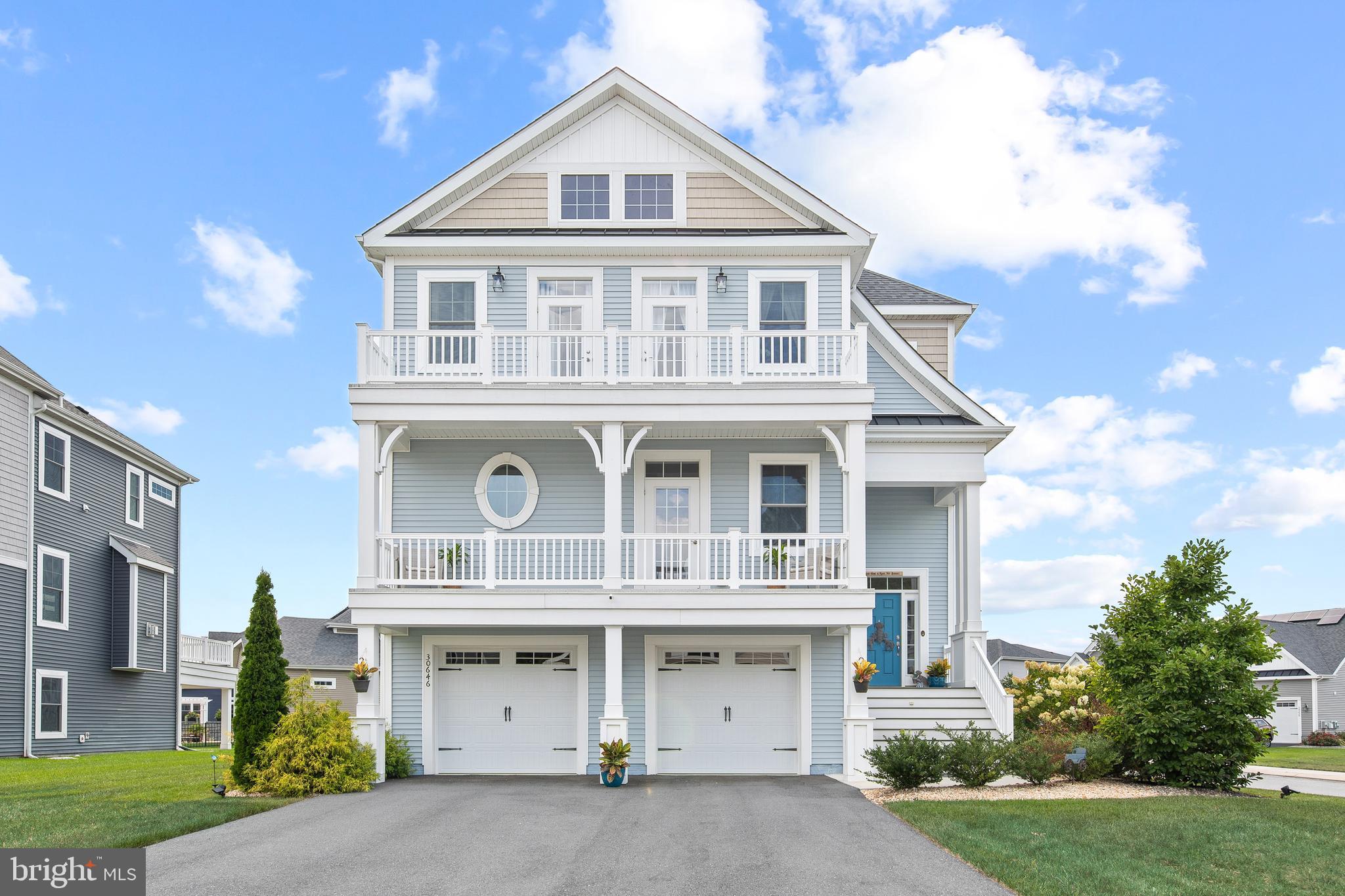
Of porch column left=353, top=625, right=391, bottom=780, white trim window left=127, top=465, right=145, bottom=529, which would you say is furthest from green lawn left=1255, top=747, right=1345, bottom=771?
white trim window left=127, top=465, right=145, bottom=529

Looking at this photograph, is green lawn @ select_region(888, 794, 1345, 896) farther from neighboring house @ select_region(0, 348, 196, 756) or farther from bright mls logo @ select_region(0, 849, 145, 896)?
neighboring house @ select_region(0, 348, 196, 756)

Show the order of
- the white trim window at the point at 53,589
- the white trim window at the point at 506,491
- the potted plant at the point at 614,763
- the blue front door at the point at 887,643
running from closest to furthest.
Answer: the potted plant at the point at 614,763
the white trim window at the point at 506,491
the blue front door at the point at 887,643
the white trim window at the point at 53,589

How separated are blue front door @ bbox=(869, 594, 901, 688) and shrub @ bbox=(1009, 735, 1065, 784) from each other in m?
4.66

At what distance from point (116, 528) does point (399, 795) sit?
666 inches

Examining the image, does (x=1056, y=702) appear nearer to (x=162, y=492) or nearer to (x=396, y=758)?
(x=396, y=758)

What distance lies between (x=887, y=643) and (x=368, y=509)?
30.4 feet

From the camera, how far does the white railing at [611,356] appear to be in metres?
16.5

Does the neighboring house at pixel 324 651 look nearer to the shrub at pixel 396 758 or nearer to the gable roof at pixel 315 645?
the gable roof at pixel 315 645

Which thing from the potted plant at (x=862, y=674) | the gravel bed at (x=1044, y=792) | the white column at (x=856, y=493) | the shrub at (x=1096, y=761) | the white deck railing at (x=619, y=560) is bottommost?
the gravel bed at (x=1044, y=792)

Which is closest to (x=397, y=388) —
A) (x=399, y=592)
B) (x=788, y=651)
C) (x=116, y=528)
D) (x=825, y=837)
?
(x=399, y=592)

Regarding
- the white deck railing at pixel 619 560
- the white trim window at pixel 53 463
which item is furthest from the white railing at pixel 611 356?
the white trim window at pixel 53 463

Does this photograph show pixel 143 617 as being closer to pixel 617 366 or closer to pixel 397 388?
pixel 397 388

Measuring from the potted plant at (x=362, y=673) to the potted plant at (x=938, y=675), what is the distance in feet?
29.9

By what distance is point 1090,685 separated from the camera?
15.7 m
